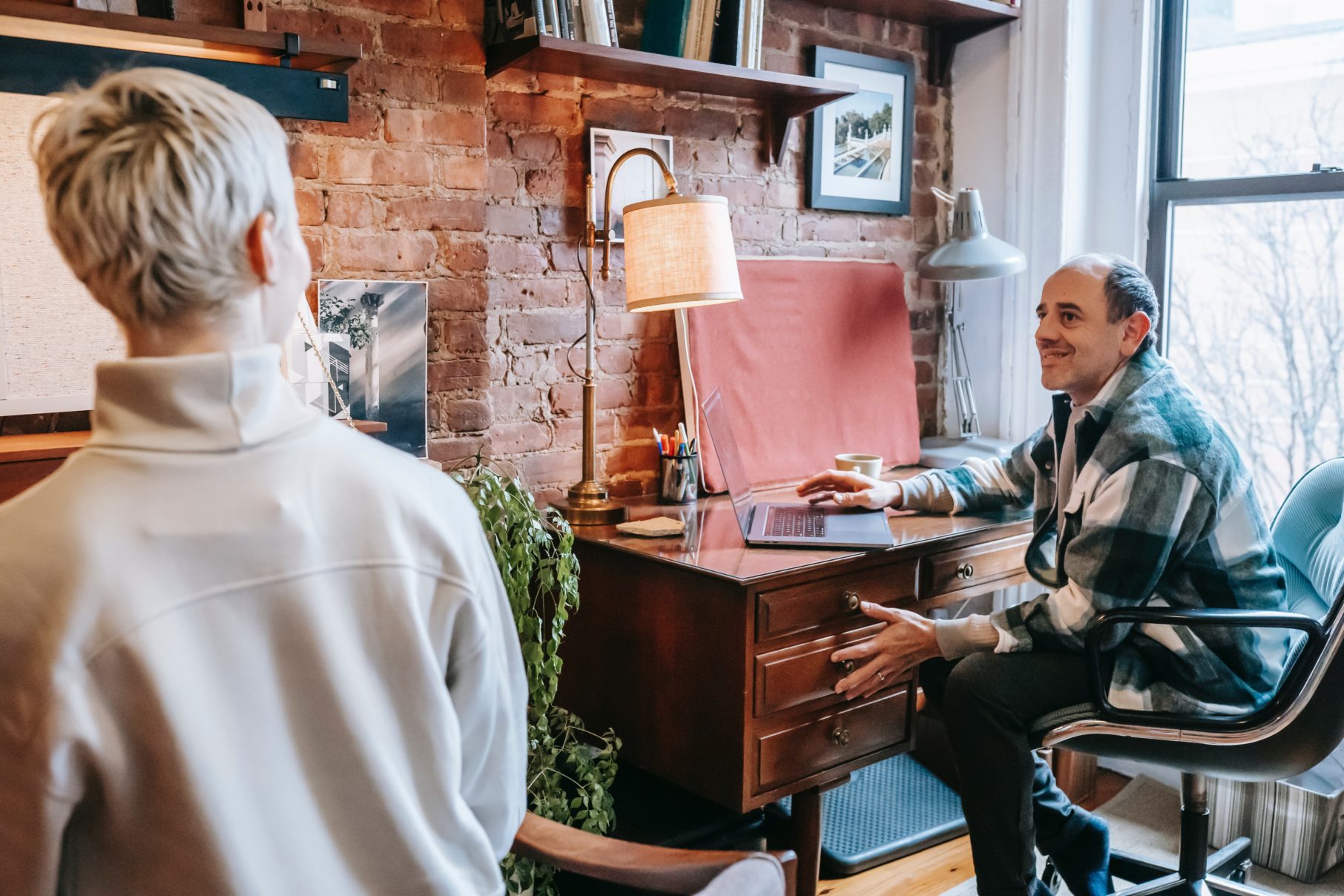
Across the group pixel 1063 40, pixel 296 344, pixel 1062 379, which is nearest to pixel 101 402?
pixel 296 344

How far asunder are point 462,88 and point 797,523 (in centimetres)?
112

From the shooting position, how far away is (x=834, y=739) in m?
2.12

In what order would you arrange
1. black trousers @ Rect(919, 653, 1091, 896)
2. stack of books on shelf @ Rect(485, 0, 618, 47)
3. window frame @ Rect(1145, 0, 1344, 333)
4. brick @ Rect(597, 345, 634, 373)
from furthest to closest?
1. window frame @ Rect(1145, 0, 1344, 333)
2. brick @ Rect(597, 345, 634, 373)
3. stack of books on shelf @ Rect(485, 0, 618, 47)
4. black trousers @ Rect(919, 653, 1091, 896)

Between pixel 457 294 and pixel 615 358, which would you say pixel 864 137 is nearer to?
pixel 615 358

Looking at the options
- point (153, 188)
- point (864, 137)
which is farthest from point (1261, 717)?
point (153, 188)

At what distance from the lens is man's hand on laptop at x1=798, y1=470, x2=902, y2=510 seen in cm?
245

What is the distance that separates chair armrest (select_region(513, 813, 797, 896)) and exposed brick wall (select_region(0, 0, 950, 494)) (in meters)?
1.00

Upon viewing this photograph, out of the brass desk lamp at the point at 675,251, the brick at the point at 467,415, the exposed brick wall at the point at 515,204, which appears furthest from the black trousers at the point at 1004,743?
the brick at the point at 467,415

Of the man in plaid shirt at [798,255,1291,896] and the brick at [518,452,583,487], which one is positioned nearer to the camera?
the man in plaid shirt at [798,255,1291,896]

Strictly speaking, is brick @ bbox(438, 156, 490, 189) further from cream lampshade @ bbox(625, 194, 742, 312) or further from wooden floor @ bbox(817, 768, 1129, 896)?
wooden floor @ bbox(817, 768, 1129, 896)

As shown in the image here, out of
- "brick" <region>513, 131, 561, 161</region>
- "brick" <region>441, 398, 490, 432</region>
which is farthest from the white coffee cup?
"brick" <region>513, 131, 561, 161</region>

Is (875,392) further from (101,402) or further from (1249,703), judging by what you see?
(101,402)

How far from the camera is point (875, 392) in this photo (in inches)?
118

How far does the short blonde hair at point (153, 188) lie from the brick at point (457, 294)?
139cm
